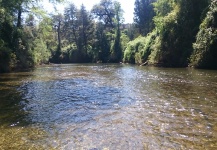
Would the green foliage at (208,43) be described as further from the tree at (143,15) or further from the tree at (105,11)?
the tree at (143,15)

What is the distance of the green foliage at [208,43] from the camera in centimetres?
2606

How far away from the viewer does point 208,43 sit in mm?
26188

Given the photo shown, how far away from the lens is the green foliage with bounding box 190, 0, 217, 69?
2606 cm

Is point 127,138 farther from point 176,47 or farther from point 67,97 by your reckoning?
point 176,47

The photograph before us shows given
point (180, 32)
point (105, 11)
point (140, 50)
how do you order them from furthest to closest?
point (105, 11) → point (140, 50) → point (180, 32)

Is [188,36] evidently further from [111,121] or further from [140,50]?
[111,121]

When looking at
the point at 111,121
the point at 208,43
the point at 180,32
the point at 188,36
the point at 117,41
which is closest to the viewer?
the point at 111,121

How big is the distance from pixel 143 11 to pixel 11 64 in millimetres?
61831

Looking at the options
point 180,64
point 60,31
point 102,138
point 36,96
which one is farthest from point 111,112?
point 60,31

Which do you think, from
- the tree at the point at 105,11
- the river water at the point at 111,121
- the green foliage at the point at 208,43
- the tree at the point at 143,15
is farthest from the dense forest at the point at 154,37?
the tree at the point at 143,15

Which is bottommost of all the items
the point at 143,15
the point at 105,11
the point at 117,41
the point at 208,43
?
the point at 208,43

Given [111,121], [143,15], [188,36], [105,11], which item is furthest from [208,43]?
[143,15]

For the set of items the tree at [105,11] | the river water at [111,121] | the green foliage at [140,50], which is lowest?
the river water at [111,121]

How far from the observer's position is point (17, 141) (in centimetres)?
629
